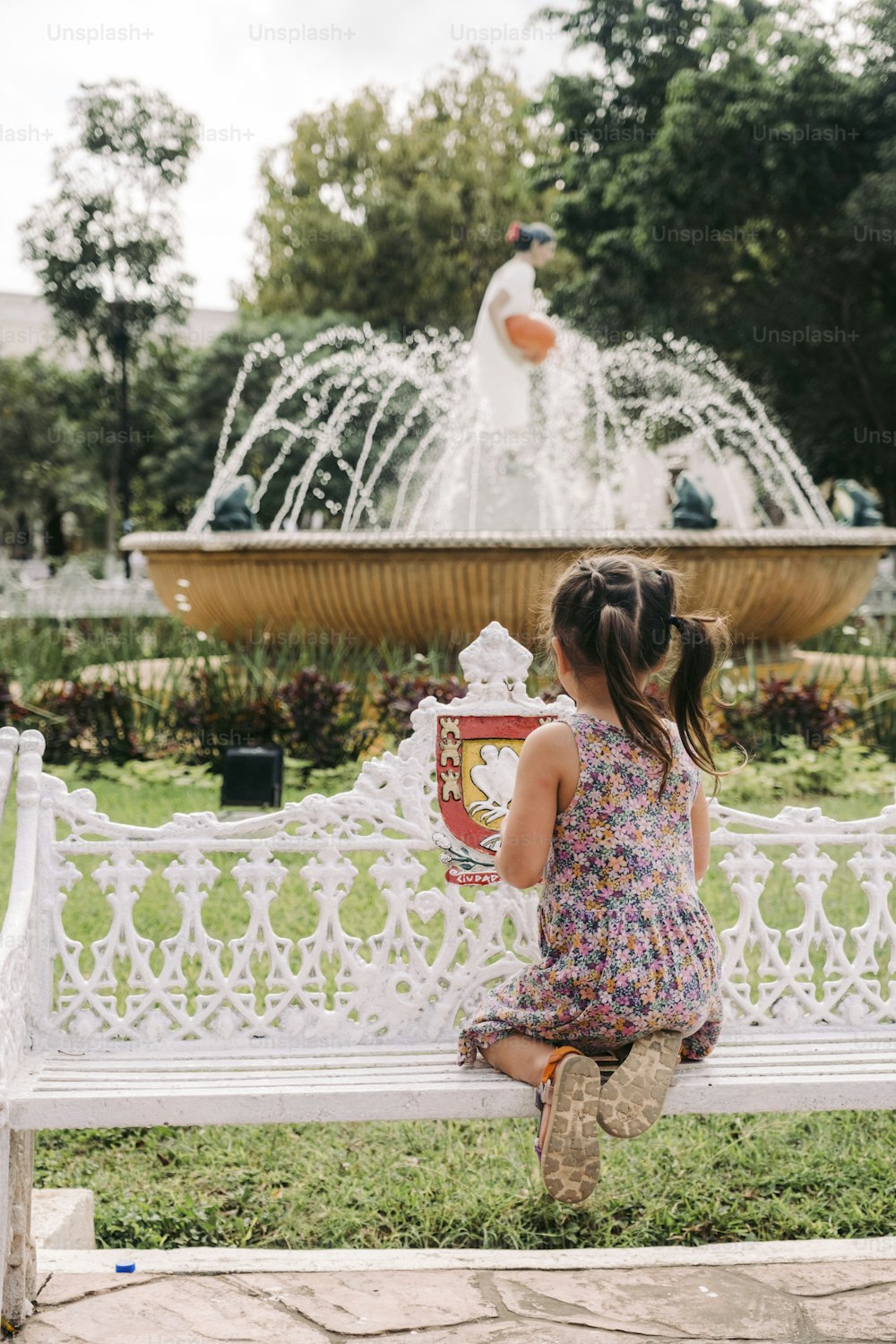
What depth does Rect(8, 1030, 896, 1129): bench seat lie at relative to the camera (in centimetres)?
219

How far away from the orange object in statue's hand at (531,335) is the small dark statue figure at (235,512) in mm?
2174

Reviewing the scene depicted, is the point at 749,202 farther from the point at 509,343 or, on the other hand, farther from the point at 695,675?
the point at 695,675

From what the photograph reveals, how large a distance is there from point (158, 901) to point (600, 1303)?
8.96 ft

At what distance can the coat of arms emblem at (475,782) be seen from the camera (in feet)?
8.71

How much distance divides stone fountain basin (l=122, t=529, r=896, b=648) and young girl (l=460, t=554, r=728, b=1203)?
4.67 metres

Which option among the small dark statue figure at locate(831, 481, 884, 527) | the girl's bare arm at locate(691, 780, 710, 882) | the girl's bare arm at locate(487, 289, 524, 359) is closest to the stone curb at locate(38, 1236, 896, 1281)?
the girl's bare arm at locate(691, 780, 710, 882)

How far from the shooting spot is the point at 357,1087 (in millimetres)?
2236

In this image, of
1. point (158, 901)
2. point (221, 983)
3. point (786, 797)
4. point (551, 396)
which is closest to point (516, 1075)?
point (221, 983)

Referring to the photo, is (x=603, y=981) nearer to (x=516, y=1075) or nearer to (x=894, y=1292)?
(x=516, y=1075)

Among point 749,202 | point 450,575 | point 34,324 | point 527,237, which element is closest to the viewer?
A: point 450,575

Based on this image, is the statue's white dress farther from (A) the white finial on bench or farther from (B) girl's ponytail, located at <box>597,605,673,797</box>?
(B) girl's ponytail, located at <box>597,605,673,797</box>

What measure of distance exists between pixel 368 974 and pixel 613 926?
22.0 inches

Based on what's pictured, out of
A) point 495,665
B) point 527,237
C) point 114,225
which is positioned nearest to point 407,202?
point 114,225

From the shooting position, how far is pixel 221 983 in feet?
8.33
